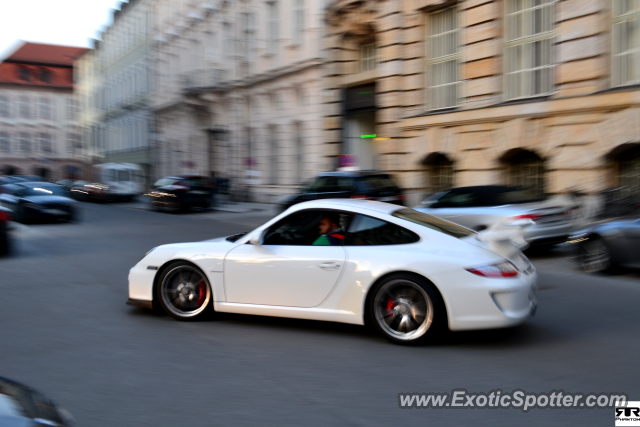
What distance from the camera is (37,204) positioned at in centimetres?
2142

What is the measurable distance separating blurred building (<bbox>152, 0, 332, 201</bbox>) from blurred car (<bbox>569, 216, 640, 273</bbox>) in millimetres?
18351

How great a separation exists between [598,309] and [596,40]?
10.9 m

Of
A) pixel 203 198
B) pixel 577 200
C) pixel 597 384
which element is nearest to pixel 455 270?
pixel 597 384

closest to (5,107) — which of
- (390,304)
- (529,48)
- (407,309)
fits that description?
(529,48)

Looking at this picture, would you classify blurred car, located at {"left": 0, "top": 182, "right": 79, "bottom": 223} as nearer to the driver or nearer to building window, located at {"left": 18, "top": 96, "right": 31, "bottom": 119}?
the driver

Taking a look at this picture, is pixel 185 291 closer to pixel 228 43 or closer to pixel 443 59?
pixel 443 59

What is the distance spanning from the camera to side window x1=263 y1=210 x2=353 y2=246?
255 inches

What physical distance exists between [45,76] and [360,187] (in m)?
80.9

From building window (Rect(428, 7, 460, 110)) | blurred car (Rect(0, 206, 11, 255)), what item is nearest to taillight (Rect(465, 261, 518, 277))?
blurred car (Rect(0, 206, 11, 255))

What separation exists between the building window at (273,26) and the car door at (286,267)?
2750cm

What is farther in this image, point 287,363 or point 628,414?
point 287,363

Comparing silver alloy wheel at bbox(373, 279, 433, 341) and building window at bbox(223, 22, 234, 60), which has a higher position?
building window at bbox(223, 22, 234, 60)

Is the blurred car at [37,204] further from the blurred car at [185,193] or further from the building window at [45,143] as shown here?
the building window at [45,143]

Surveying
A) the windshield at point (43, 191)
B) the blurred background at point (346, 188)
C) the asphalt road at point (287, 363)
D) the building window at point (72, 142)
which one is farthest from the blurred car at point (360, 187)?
the building window at point (72, 142)
